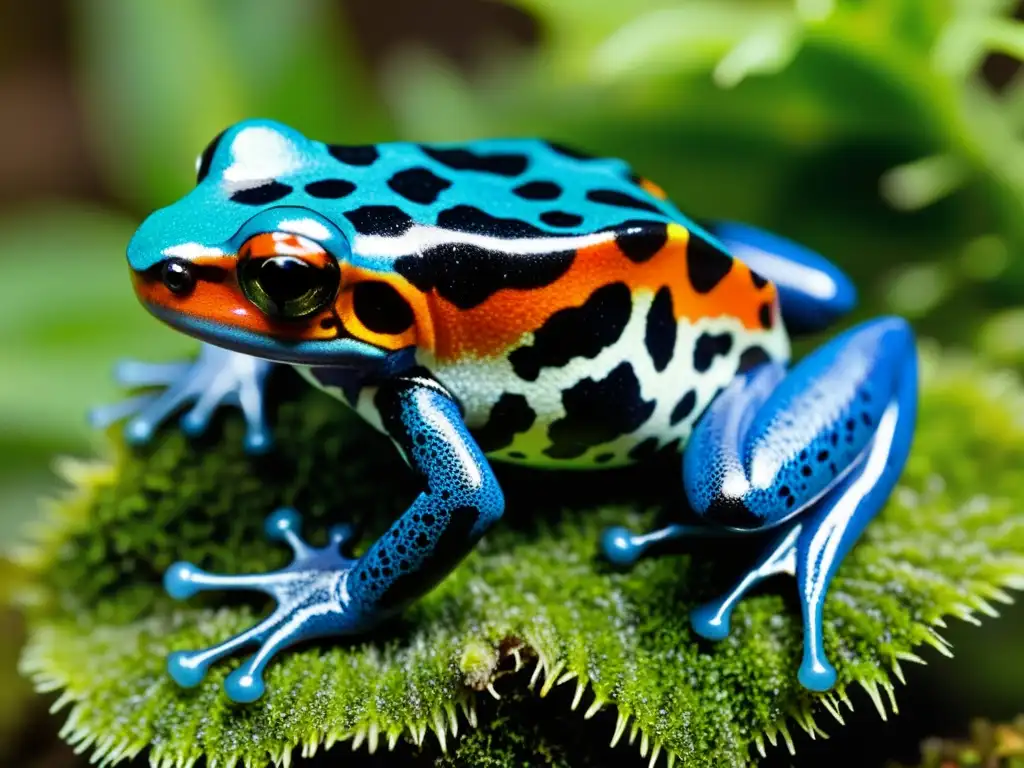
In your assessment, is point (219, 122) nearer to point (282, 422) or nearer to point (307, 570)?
point (282, 422)

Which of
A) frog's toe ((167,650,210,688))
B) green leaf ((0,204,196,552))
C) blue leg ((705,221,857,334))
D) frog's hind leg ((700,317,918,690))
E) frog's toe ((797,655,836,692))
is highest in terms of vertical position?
blue leg ((705,221,857,334))

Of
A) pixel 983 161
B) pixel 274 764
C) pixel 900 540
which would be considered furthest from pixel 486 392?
pixel 983 161

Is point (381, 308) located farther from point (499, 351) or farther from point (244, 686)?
point (244, 686)

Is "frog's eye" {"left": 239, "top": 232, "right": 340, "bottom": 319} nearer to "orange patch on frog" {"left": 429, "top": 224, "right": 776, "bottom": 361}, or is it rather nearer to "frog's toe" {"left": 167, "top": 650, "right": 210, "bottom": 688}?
"orange patch on frog" {"left": 429, "top": 224, "right": 776, "bottom": 361}

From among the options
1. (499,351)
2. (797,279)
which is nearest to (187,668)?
(499,351)

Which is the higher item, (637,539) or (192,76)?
(192,76)

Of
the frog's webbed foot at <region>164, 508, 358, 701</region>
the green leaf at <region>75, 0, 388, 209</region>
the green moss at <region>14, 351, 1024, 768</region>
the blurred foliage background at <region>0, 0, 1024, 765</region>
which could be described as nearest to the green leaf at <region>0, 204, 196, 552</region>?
the blurred foliage background at <region>0, 0, 1024, 765</region>
